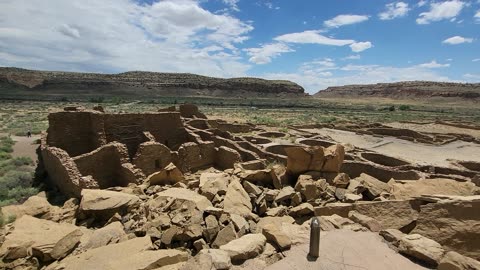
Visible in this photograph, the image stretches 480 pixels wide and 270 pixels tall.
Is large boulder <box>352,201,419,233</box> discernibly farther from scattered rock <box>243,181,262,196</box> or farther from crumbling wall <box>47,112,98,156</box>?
crumbling wall <box>47,112,98,156</box>

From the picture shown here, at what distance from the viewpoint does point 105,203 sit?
794 centimetres

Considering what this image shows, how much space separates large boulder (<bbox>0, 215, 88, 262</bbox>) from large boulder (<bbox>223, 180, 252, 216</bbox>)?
11.1 feet

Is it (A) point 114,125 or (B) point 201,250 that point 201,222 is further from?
(A) point 114,125

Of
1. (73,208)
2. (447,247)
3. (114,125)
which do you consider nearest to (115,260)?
(73,208)

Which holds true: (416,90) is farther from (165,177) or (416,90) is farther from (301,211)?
(301,211)

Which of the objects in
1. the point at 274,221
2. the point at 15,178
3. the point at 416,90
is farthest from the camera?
the point at 416,90

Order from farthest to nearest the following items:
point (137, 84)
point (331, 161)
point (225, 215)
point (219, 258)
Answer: point (137, 84)
point (331, 161)
point (225, 215)
point (219, 258)

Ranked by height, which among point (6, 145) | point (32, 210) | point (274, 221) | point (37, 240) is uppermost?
point (274, 221)

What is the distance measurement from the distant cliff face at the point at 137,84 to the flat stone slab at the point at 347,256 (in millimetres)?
97291

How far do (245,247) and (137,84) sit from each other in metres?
108

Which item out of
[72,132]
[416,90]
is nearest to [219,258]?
[72,132]

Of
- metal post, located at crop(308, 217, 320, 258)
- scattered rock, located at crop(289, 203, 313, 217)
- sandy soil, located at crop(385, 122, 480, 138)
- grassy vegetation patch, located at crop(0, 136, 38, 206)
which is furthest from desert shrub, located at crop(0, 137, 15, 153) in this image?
sandy soil, located at crop(385, 122, 480, 138)

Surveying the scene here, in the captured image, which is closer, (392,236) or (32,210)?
(392,236)

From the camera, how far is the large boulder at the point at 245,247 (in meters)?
5.74
